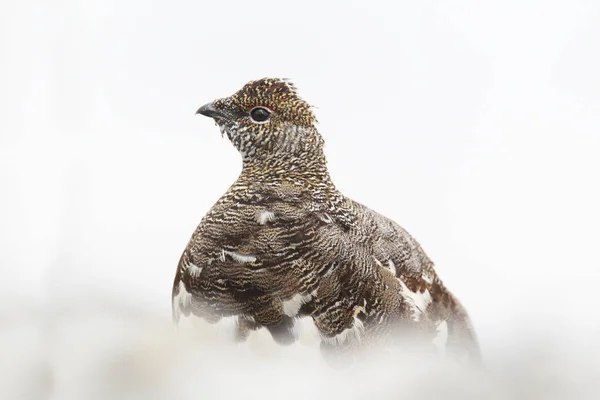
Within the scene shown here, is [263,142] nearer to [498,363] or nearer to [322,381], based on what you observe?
[322,381]

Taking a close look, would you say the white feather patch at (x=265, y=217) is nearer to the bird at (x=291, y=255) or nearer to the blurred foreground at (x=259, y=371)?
the bird at (x=291, y=255)

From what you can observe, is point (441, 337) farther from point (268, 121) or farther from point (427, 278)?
point (268, 121)

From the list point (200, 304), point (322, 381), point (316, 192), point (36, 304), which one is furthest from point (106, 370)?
point (36, 304)

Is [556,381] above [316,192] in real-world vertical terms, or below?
below

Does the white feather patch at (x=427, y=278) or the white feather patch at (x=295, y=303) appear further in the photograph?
the white feather patch at (x=427, y=278)

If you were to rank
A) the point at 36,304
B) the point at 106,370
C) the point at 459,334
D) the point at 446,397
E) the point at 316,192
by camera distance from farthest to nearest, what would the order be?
1. the point at 36,304
2. the point at 459,334
3. the point at 316,192
4. the point at 106,370
5. the point at 446,397

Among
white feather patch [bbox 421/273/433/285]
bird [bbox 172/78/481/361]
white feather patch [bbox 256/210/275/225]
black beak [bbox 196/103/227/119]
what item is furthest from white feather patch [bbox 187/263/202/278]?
white feather patch [bbox 421/273/433/285]

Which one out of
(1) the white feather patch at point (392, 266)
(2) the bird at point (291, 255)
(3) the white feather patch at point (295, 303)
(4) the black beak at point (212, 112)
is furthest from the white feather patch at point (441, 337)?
(4) the black beak at point (212, 112)
